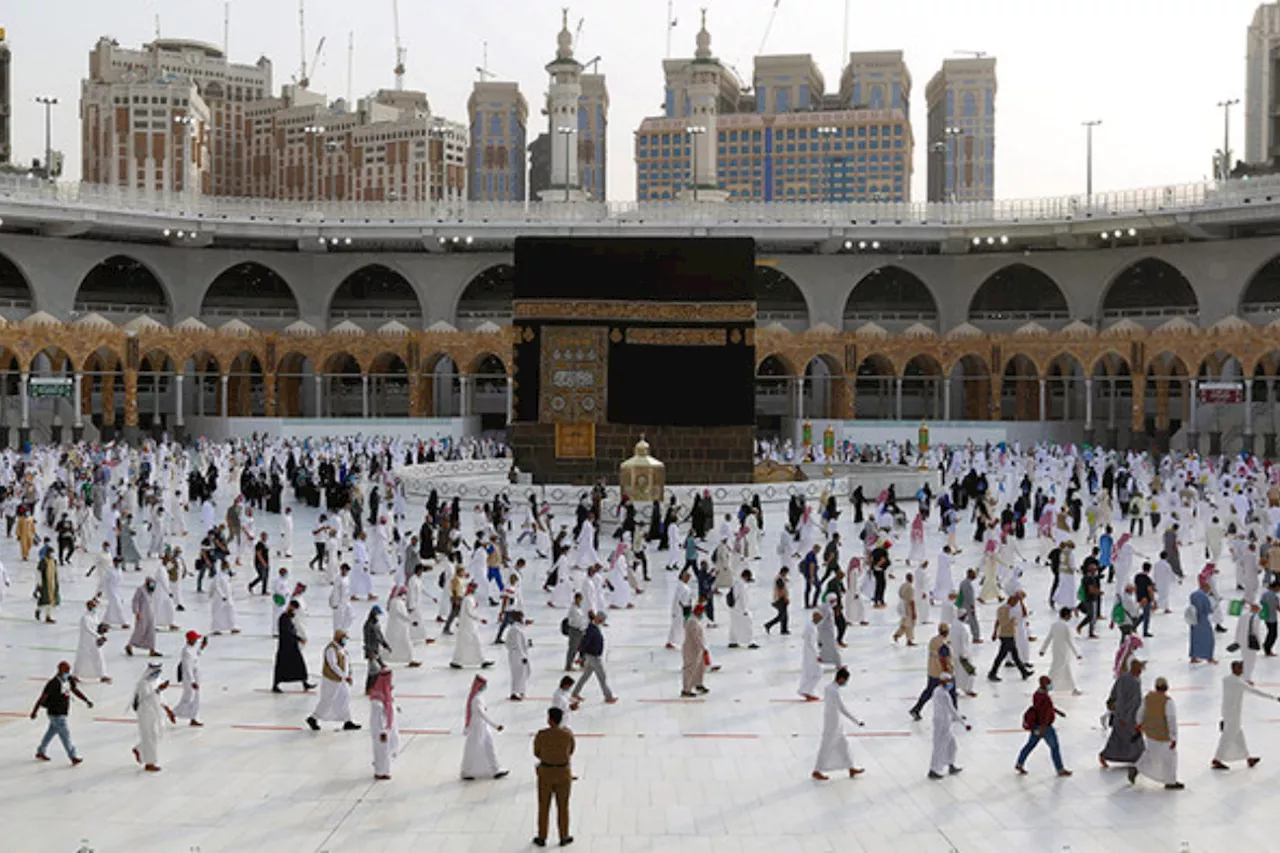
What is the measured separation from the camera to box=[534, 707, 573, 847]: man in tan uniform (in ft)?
22.1

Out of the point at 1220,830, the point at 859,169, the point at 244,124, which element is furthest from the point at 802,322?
the point at 244,124

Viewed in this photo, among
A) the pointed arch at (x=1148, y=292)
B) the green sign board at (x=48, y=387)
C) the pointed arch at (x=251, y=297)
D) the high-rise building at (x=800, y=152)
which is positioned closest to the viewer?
the green sign board at (x=48, y=387)

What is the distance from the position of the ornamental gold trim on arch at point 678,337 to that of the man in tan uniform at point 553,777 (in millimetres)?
17067

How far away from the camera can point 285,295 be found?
50906 mm

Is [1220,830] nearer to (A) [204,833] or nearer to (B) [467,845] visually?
(B) [467,845]

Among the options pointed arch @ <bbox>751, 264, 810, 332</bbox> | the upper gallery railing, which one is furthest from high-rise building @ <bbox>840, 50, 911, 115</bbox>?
the upper gallery railing

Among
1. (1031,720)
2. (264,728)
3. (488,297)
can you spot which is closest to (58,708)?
(264,728)

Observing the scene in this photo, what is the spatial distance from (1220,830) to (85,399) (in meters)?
A: 40.1

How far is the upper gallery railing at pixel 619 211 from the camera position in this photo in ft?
132

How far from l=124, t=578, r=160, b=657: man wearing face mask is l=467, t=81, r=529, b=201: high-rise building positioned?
14045 centimetres

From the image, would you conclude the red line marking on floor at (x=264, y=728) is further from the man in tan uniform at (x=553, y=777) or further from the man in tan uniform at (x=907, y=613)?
the man in tan uniform at (x=907, y=613)

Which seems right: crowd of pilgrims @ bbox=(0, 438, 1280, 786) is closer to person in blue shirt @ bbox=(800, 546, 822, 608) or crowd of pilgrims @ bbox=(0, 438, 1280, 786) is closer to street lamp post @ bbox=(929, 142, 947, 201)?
person in blue shirt @ bbox=(800, 546, 822, 608)

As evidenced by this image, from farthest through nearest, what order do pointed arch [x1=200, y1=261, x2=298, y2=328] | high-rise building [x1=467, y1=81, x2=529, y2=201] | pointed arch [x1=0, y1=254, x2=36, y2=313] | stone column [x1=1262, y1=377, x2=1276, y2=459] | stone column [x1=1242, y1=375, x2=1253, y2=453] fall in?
high-rise building [x1=467, y1=81, x2=529, y2=201]
pointed arch [x1=200, y1=261, x2=298, y2=328]
pointed arch [x1=0, y1=254, x2=36, y2=313]
stone column [x1=1262, y1=377, x2=1276, y2=459]
stone column [x1=1242, y1=375, x2=1253, y2=453]

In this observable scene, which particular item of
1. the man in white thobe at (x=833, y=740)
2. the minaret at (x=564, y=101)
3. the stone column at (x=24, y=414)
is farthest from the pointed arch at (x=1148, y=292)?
the man in white thobe at (x=833, y=740)
